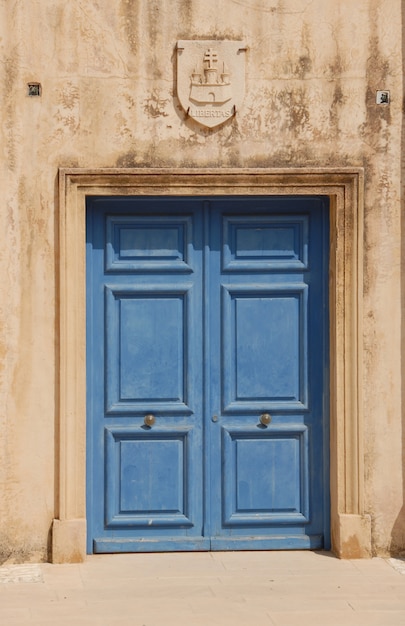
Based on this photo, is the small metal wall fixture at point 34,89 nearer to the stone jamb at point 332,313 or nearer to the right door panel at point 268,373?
the stone jamb at point 332,313

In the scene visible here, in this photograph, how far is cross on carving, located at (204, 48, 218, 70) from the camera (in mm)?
8047

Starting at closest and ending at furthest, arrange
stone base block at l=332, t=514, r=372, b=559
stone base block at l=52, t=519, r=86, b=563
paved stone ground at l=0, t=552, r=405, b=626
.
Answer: paved stone ground at l=0, t=552, r=405, b=626 → stone base block at l=52, t=519, r=86, b=563 → stone base block at l=332, t=514, r=372, b=559

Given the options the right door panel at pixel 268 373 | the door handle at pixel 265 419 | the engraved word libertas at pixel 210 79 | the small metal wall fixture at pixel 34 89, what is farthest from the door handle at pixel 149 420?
the small metal wall fixture at pixel 34 89

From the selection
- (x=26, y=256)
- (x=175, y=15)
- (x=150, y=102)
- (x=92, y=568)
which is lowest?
(x=92, y=568)

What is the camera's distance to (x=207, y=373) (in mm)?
8305

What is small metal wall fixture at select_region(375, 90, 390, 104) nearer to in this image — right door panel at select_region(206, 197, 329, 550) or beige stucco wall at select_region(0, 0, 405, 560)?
beige stucco wall at select_region(0, 0, 405, 560)

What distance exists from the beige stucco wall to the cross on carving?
0.16 meters

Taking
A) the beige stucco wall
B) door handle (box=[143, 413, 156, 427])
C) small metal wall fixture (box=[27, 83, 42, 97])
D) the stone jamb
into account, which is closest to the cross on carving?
the beige stucco wall

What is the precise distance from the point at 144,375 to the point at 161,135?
5.24 ft

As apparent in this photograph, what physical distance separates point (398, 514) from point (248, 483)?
3.35 ft

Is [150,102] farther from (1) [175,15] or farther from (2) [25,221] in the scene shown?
(2) [25,221]

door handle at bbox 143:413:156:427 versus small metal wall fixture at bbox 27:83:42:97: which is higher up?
small metal wall fixture at bbox 27:83:42:97

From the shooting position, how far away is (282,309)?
835 cm

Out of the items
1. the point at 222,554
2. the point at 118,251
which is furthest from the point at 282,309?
the point at 222,554
